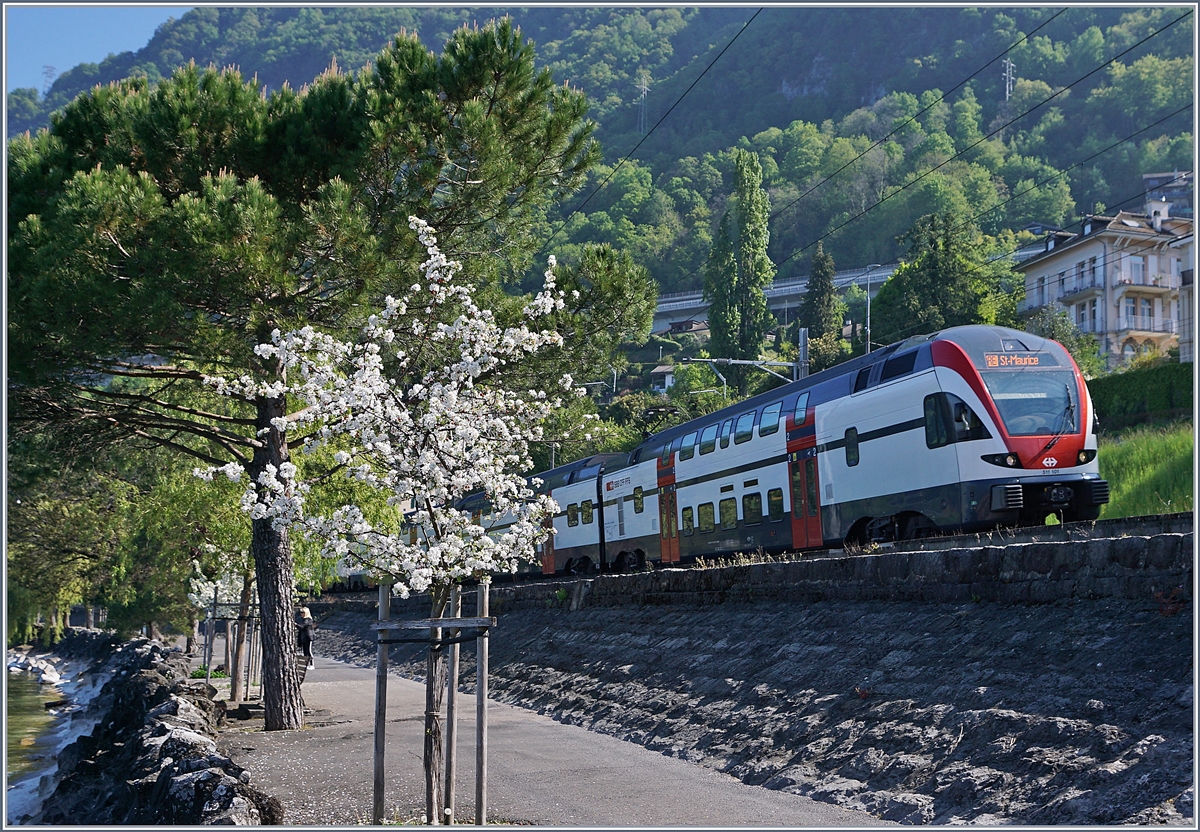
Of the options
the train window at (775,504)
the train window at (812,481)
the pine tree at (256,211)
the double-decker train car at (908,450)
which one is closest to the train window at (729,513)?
the double-decker train car at (908,450)

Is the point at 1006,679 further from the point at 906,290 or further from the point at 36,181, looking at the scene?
the point at 906,290

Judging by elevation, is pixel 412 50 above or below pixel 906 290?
below

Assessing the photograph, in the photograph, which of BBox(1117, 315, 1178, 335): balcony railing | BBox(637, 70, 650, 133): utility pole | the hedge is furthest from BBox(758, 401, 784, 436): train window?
BBox(637, 70, 650, 133): utility pole

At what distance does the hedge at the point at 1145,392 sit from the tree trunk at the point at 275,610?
24.7 m

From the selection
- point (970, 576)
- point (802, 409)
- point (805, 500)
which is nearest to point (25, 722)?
point (805, 500)

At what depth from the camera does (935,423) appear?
17.9 metres

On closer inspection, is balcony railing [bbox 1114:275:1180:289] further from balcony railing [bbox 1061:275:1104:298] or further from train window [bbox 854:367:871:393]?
train window [bbox 854:367:871:393]

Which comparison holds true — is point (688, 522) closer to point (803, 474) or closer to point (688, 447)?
point (688, 447)

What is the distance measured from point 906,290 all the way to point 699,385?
59.6 feet

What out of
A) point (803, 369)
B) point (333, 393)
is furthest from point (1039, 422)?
point (803, 369)

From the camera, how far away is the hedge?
113 ft

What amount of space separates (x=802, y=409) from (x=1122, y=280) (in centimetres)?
5719

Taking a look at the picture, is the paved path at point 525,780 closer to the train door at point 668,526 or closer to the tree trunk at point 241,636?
the tree trunk at point 241,636

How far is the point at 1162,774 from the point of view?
7.55m
